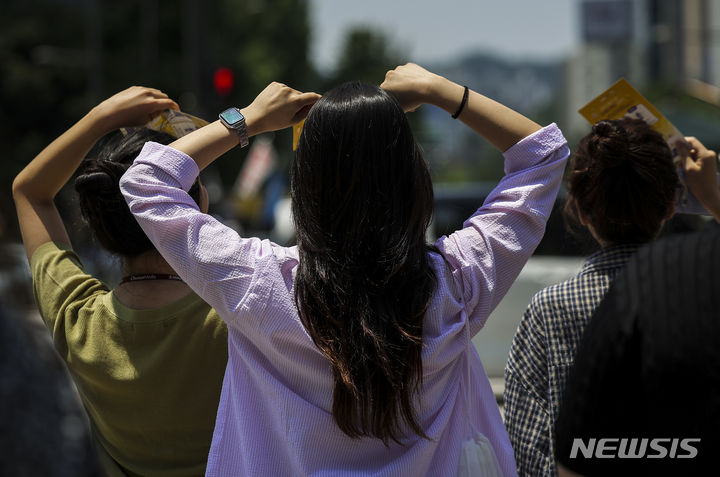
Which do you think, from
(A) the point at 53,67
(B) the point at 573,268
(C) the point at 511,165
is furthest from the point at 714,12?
(C) the point at 511,165

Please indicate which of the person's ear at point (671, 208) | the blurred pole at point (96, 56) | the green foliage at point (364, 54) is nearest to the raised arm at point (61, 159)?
the person's ear at point (671, 208)

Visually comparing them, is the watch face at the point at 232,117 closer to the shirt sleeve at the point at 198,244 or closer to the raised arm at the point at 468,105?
the shirt sleeve at the point at 198,244

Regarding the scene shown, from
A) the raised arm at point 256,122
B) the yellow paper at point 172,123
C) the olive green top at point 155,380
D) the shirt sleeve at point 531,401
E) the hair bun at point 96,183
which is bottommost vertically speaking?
the shirt sleeve at point 531,401

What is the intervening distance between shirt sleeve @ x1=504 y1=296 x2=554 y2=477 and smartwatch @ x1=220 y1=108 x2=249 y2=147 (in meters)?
0.82

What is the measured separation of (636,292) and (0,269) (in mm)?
923

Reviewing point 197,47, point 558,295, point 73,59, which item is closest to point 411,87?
point 558,295

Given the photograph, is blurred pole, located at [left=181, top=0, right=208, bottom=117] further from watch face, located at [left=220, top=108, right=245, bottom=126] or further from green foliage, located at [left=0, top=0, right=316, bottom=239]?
green foliage, located at [left=0, top=0, right=316, bottom=239]

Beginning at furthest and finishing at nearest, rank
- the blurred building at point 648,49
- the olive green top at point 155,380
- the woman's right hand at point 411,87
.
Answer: the blurred building at point 648,49, the olive green top at point 155,380, the woman's right hand at point 411,87

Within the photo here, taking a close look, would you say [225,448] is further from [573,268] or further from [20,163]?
[20,163]

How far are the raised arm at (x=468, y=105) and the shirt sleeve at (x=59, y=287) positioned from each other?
2.93 ft

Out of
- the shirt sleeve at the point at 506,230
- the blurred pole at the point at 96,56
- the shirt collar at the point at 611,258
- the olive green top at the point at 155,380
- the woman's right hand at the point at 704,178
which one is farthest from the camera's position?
the blurred pole at the point at 96,56

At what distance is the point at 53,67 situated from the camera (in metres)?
32.2

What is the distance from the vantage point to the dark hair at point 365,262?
5.50ft

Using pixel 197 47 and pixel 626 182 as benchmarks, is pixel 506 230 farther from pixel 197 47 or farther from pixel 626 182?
pixel 197 47
